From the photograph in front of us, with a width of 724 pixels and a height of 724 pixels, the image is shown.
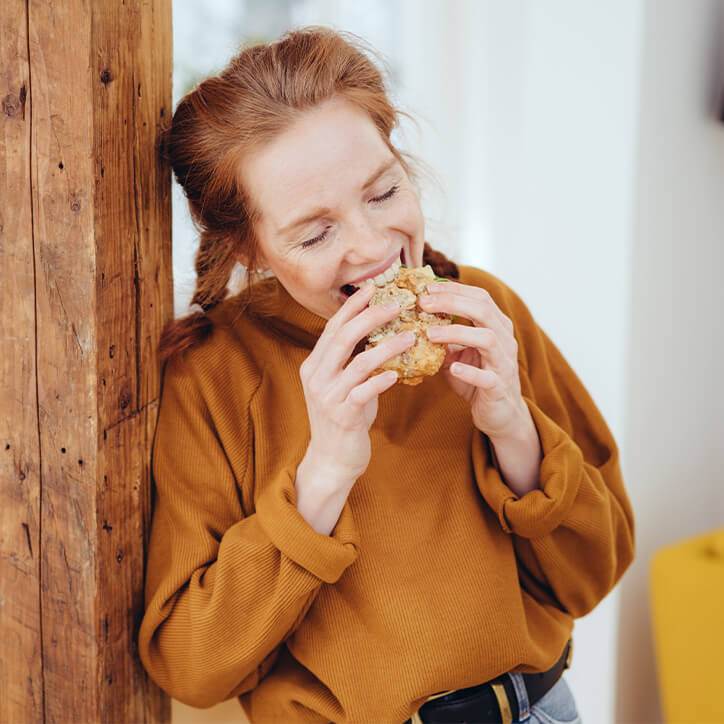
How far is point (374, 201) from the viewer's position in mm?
1099

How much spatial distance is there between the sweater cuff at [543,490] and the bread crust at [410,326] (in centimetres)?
21

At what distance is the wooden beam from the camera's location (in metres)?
1.01

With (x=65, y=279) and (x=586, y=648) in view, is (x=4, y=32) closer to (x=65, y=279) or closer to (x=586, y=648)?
(x=65, y=279)

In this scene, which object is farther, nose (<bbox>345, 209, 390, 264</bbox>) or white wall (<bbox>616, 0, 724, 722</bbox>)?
white wall (<bbox>616, 0, 724, 722</bbox>)

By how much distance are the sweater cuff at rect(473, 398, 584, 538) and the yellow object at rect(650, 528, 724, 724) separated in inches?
34.4

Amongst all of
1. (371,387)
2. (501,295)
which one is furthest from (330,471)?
(501,295)

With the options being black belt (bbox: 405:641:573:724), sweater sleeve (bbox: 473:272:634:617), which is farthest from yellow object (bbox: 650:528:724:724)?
black belt (bbox: 405:641:573:724)

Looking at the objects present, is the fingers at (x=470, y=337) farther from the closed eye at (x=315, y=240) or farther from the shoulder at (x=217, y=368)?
the shoulder at (x=217, y=368)

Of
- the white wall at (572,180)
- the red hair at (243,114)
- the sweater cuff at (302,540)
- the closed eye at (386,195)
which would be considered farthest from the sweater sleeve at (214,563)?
the white wall at (572,180)

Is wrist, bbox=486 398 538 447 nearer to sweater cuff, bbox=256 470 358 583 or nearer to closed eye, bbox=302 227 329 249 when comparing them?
sweater cuff, bbox=256 470 358 583

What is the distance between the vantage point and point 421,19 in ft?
7.92

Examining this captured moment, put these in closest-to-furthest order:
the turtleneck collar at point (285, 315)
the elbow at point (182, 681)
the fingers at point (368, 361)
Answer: the fingers at point (368, 361), the elbow at point (182, 681), the turtleneck collar at point (285, 315)

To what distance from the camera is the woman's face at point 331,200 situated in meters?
1.06

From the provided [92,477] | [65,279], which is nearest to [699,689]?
[92,477]
